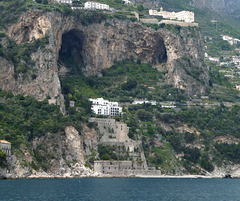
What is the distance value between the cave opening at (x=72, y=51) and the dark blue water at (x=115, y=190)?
120ft

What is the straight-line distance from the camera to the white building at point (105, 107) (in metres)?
113

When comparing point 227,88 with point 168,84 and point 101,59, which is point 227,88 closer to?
point 168,84

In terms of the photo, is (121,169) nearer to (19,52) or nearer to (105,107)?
(105,107)

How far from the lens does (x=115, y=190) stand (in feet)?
262

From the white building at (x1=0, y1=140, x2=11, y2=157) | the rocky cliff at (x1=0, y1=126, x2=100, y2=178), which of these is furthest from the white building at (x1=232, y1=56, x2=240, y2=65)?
the white building at (x1=0, y1=140, x2=11, y2=157)

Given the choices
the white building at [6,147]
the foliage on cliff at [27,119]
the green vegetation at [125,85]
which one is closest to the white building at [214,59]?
the green vegetation at [125,85]

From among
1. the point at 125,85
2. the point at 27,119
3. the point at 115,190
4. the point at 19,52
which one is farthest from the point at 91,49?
the point at 115,190

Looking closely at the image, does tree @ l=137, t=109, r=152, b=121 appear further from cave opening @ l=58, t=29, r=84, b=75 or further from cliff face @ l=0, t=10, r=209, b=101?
cave opening @ l=58, t=29, r=84, b=75

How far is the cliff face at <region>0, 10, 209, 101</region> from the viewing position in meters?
109

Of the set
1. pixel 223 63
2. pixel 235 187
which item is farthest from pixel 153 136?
pixel 223 63

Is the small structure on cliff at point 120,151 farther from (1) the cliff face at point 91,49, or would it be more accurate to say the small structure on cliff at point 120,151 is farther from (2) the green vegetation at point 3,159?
(2) the green vegetation at point 3,159

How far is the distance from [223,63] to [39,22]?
221 feet

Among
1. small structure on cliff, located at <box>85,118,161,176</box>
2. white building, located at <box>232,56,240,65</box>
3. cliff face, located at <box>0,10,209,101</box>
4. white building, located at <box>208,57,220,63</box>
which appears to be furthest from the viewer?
white building, located at <box>208,57,220,63</box>

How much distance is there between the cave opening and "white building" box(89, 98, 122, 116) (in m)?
12.5
